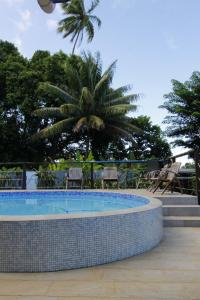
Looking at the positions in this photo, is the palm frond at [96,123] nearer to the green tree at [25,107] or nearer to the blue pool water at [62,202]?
the green tree at [25,107]

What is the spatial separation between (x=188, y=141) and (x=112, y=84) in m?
8.62

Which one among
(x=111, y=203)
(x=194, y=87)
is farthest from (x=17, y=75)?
(x=111, y=203)

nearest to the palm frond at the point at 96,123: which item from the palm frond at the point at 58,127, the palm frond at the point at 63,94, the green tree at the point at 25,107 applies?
the palm frond at the point at 58,127

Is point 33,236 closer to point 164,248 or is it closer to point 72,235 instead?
point 72,235

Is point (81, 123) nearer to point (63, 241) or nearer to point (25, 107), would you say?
point (25, 107)

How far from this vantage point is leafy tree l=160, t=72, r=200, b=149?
91.2ft

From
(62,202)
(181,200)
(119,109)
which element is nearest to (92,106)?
(119,109)

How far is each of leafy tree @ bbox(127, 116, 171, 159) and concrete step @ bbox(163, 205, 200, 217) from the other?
22925 millimetres

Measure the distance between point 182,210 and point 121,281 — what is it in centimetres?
320

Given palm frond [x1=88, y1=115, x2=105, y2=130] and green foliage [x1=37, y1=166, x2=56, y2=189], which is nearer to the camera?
green foliage [x1=37, y1=166, x2=56, y2=189]

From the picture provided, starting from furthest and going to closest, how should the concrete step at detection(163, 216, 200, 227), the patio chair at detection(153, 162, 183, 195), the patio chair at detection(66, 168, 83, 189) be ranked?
the patio chair at detection(66, 168, 83, 189) < the patio chair at detection(153, 162, 183, 195) < the concrete step at detection(163, 216, 200, 227)

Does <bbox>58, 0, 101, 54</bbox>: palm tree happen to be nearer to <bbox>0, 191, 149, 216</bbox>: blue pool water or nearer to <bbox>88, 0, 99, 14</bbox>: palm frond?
<bbox>88, 0, 99, 14</bbox>: palm frond

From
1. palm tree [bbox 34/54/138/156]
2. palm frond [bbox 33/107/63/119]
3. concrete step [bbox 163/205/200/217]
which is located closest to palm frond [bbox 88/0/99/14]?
palm tree [bbox 34/54/138/156]

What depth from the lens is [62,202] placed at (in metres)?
8.15
